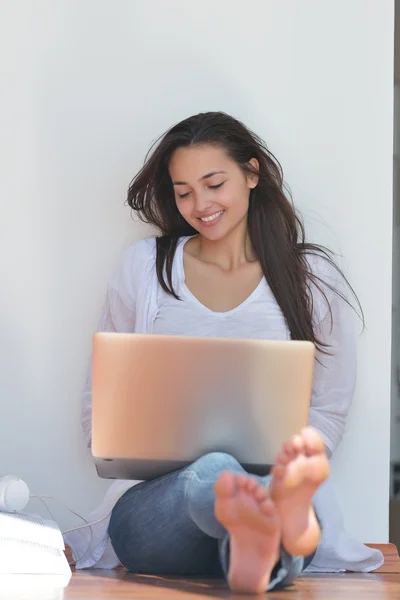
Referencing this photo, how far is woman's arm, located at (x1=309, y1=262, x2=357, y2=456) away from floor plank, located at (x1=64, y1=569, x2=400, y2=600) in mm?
472

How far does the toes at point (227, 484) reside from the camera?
6.12 ft

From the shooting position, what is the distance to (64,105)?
3127 millimetres

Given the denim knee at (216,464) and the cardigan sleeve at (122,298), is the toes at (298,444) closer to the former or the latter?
the denim knee at (216,464)

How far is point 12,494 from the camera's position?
2496 millimetres

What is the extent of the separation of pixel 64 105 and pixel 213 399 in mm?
1353

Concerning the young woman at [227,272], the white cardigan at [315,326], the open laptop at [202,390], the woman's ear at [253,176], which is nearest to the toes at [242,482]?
the open laptop at [202,390]

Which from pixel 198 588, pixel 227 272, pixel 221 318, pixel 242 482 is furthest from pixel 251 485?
pixel 227 272

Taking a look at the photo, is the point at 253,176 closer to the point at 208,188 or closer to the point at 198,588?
the point at 208,188

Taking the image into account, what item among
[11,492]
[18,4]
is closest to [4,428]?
[11,492]

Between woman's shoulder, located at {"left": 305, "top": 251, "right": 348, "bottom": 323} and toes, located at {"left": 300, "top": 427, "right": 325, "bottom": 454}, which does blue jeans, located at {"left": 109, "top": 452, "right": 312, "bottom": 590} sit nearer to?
toes, located at {"left": 300, "top": 427, "right": 325, "bottom": 454}

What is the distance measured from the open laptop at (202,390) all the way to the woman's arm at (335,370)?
81cm

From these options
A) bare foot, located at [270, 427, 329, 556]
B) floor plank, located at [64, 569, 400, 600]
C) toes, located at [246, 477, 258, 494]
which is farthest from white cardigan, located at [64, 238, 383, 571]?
toes, located at [246, 477, 258, 494]

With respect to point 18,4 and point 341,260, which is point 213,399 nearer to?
point 341,260

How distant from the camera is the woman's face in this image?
9.37 ft
